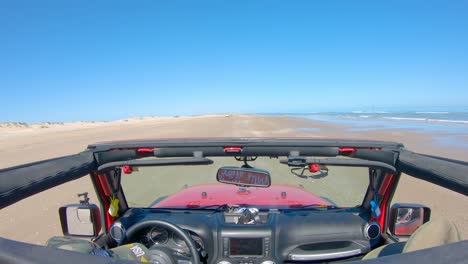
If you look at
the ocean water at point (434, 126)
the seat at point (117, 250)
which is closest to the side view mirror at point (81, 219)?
the seat at point (117, 250)

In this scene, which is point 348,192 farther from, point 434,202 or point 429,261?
point 434,202

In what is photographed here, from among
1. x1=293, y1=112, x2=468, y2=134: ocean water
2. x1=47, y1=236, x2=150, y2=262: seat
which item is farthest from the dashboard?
x1=293, y1=112, x2=468, y2=134: ocean water

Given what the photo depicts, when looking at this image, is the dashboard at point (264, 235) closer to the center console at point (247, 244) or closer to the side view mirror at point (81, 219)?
the center console at point (247, 244)

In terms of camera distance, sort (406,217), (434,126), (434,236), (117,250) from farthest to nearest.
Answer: (434,126), (406,217), (117,250), (434,236)

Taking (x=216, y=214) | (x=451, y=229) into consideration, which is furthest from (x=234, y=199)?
(x=451, y=229)

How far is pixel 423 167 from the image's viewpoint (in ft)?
5.69

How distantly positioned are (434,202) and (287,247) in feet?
18.8

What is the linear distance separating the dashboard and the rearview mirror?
0.46m

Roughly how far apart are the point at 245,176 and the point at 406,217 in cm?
147

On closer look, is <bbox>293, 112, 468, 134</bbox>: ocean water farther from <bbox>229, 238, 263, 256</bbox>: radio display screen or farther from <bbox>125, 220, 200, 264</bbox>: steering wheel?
<bbox>125, 220, 200, 264</bbox>: steering wheel

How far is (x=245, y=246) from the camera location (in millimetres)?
2447

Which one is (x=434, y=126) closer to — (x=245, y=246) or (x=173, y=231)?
(x=245, y=246)

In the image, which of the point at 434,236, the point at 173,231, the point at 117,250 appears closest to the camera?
the point at 434,236

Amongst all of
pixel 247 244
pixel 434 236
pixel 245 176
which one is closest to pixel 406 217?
pixel 247 244
